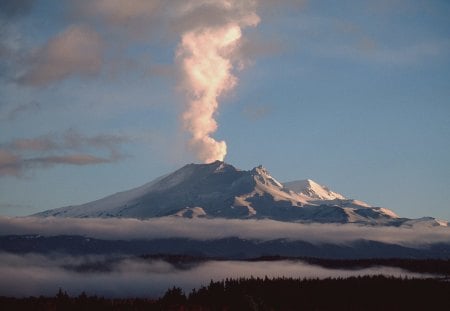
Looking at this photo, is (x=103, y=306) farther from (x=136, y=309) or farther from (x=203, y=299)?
(x=203, y=299)

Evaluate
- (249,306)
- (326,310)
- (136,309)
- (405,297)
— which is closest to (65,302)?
(136,309)

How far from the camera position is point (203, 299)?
180 meters

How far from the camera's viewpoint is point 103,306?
137750 mm

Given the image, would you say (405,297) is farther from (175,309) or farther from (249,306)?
(175,309)

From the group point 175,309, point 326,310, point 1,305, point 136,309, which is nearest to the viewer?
Answer: point 136,309

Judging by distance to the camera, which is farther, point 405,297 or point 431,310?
point 405,297

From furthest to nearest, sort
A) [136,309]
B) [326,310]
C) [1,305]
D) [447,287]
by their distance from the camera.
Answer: [447,287] → [326,310] → [1,305] → [136,309]

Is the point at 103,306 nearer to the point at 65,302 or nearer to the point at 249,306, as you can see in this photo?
the point at 65,302

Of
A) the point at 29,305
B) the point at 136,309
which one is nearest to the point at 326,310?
the point at 136,309

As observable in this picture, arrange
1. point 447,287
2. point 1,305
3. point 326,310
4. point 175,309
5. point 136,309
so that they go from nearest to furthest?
point 136,309, point 175,309, point 1,305, point 326,310, point 447,287

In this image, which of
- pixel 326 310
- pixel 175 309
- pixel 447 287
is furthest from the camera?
pixel 447 287

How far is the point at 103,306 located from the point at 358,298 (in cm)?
8779

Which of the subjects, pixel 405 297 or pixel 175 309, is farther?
pixel 405 297

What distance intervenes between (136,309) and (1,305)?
40.1 metres
